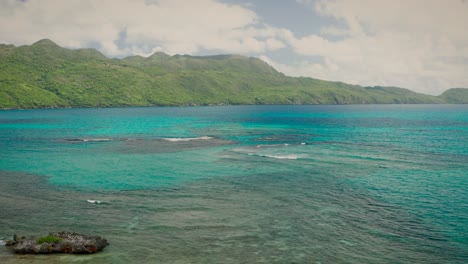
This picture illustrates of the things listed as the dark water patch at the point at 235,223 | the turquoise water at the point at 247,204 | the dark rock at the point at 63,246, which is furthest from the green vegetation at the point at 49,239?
the turquoise water at the point at 247,204

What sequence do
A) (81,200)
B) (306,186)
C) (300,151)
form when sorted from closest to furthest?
1. (81,200)
2. (306,186)
3. (300,151)

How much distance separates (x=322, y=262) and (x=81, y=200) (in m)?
35.4

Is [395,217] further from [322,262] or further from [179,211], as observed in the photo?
[179,211]

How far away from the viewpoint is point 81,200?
1996 inches

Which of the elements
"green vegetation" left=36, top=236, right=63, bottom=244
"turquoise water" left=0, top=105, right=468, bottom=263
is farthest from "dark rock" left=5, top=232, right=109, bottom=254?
"turquoise water" left=0, top=105, right=468, bottom=263

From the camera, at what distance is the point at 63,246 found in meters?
33.8

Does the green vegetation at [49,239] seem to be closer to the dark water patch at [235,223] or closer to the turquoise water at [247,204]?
the dark water patch at [235,223]

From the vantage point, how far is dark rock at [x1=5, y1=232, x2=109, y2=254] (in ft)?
109

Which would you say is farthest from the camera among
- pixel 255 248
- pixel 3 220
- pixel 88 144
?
pixel 88 144

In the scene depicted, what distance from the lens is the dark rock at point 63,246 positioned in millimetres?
33344

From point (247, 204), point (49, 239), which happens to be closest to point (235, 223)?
point (247, 204)

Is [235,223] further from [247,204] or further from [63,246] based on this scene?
[63,246]

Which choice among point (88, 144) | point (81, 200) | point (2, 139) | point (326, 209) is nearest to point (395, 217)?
point (326, 209)

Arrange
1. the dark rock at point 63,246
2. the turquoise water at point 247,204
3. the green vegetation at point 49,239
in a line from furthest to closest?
the turquoise water at point 247,204, the green vegetation at point 49,239, the dark rock at point 63,246
